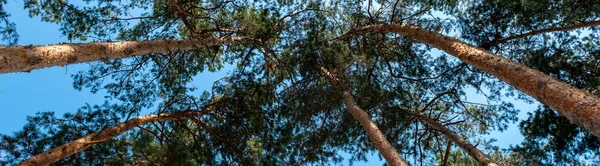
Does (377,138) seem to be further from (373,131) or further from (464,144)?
(464,144)

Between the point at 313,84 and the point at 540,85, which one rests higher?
the point at 313,84

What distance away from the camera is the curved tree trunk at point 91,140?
6348 mm

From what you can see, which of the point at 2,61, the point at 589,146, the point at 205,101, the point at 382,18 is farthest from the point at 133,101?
the point at 589,146

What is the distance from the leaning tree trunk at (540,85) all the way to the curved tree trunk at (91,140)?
17.1ft

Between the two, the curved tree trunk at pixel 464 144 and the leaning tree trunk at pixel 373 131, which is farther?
the curved tree trunk at pixel 464 144

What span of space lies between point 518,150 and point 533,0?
110 inches

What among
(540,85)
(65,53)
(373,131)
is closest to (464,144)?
(373,131)

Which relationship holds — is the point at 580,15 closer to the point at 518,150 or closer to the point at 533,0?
the point at 533,0

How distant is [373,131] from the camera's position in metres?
7.17

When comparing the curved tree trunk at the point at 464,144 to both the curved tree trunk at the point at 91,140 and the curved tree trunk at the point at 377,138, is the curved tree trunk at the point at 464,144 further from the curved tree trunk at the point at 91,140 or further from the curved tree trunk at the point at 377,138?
the curved tree trunk at the point at 91,140

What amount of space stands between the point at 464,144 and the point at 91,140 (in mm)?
6534

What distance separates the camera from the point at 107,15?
28.9 feet

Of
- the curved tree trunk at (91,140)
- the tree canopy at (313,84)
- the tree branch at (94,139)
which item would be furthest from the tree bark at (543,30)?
the curved tree trunk at (91,140)

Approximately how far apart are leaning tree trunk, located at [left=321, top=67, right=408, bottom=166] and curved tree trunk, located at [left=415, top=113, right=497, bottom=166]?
5.22 ft
